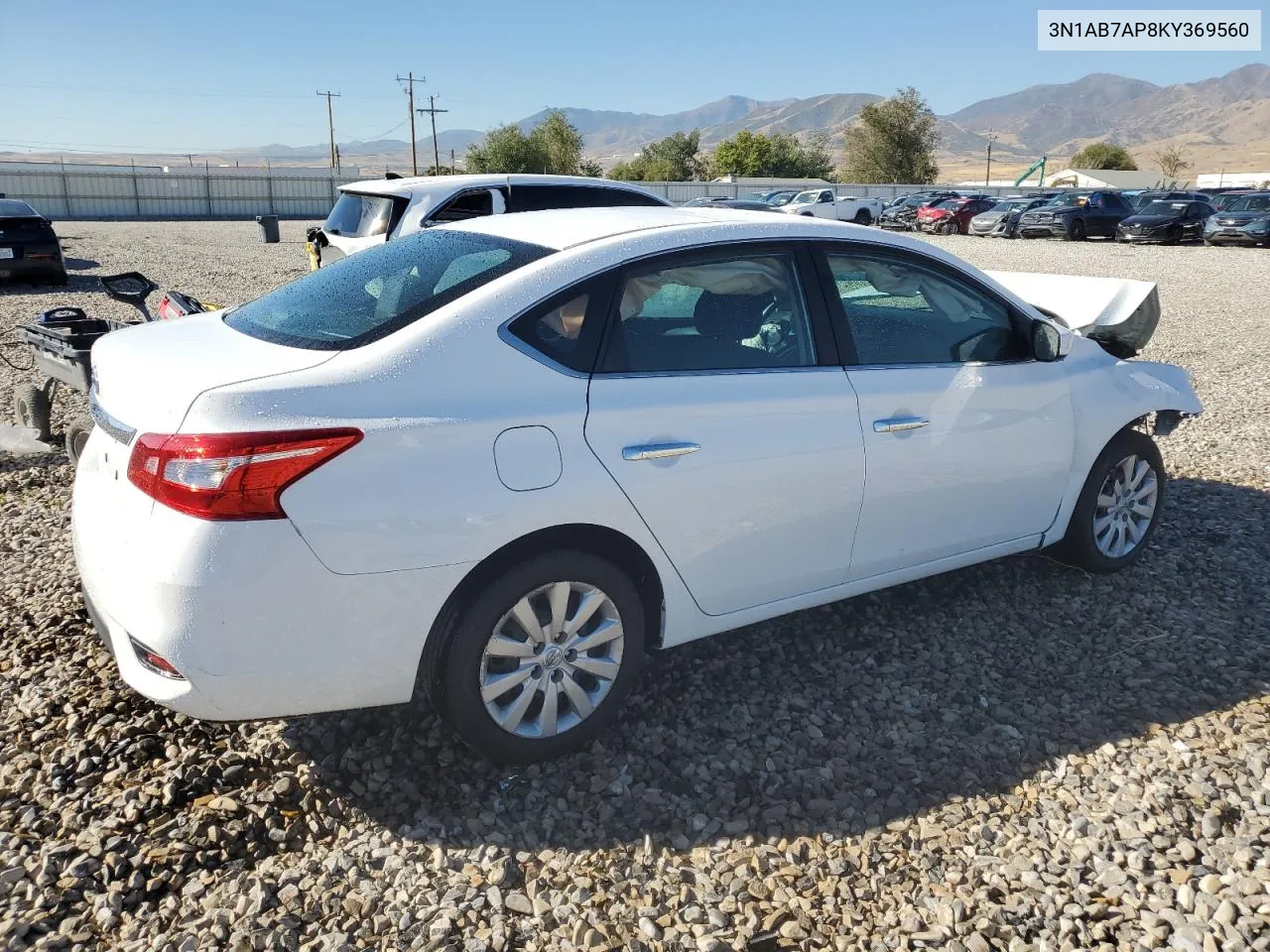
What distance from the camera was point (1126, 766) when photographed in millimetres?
3174

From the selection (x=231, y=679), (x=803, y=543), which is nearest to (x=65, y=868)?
(x=231, y=679)

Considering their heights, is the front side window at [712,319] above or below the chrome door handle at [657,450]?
above

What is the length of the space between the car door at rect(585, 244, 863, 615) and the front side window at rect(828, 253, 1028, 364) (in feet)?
0.63

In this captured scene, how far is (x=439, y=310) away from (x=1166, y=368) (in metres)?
3.65

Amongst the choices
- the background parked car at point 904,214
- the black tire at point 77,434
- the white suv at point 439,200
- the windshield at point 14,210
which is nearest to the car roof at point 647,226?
the black tire at point 77,434

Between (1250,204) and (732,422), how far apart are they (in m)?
32.2

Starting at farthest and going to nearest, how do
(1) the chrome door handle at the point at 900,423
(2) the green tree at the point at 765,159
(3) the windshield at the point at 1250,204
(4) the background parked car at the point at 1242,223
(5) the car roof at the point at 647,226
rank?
1. (2) the green tree at the point at 765,159
2. (3) the windshield at the point at 1250,204
3. (4) the background parked car at the point at 1242,223
4. (1) the chrome door handle at the point at 900,423
5. (5) the car roof at the point at 647,226

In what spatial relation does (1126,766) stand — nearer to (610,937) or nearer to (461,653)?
(610,937)

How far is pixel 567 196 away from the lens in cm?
1071

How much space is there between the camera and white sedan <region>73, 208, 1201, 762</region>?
2.53m

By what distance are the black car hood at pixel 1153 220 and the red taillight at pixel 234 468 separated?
32037mm

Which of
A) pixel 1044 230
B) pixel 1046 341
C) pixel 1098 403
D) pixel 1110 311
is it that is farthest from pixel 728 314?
pixel 1044 230

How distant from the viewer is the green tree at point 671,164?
293ft

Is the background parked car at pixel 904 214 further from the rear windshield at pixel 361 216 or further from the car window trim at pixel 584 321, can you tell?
the car window trim at pixel 584 321
